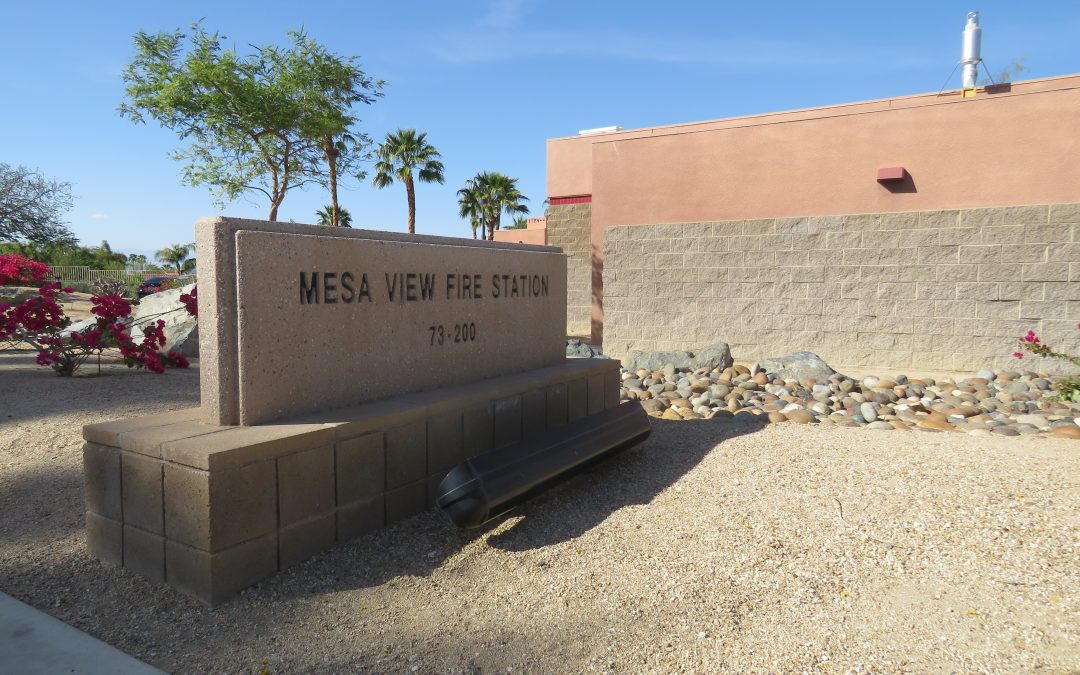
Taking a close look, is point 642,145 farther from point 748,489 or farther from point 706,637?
point 706,637

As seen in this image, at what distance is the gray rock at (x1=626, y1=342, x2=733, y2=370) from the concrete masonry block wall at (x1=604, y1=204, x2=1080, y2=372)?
0.97m

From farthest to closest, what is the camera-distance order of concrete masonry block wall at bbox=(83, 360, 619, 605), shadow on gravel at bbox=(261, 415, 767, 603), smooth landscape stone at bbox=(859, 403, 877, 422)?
smooth landscape stone at bbox=(859, 403, 877, 422) → shadow on gravel at bbox=(261, 415, 767, 603) → concrete masonry block wall at bbox=(83, 360, 619, 605)

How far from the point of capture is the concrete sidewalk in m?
2.47

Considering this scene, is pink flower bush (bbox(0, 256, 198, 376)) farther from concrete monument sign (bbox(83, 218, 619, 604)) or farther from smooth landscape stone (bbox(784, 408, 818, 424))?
smooth landscape stone (bbox(784, 408, 818, 424))

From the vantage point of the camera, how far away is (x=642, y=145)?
12109 mm

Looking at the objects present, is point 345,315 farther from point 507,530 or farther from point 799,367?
point 799,367

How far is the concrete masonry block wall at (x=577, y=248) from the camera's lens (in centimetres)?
1700

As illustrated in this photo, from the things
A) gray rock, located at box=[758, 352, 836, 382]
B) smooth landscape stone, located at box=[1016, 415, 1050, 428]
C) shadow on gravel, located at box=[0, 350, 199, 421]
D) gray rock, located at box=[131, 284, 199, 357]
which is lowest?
smooth landscape stone, located at box=[1016, 415, 1050, 428]

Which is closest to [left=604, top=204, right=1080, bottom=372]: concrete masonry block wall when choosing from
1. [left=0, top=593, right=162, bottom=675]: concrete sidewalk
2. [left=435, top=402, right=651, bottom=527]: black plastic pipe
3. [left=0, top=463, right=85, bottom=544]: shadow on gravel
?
[left=435, top=402, right=651, bottom=527]: black plastic pipe

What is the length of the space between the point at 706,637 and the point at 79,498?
378 cm

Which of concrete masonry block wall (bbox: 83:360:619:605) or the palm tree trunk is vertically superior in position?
the palm tree trunk

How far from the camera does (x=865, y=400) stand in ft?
24.9

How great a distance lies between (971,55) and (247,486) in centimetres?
1154

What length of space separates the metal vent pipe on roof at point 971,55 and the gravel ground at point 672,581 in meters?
7.64
